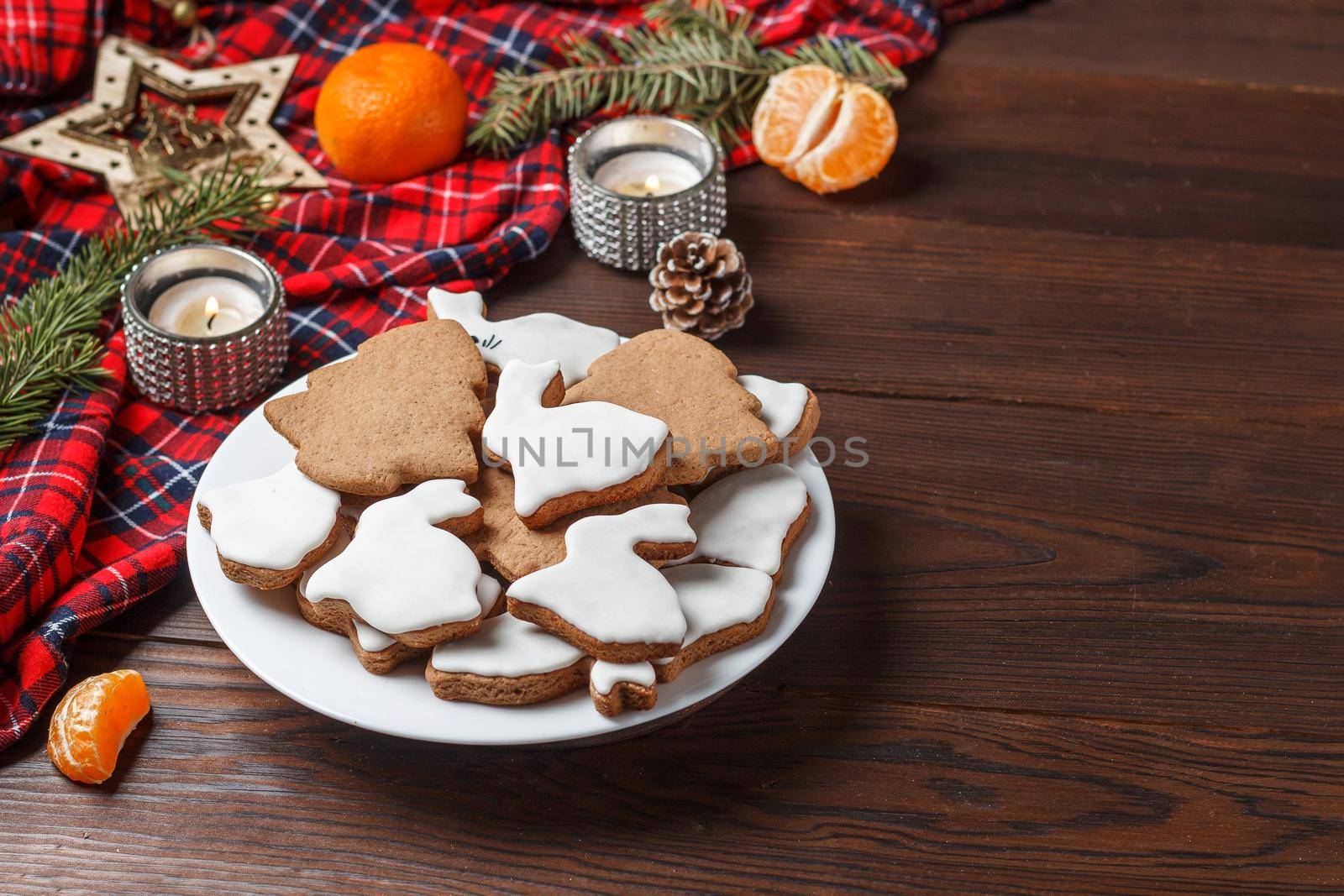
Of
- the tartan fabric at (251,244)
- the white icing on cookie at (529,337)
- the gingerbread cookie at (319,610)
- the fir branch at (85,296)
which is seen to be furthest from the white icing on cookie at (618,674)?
the fir branch at (85,296)

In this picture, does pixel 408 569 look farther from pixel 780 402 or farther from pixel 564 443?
pixel 780 402

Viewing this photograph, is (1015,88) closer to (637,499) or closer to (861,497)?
(861,497)

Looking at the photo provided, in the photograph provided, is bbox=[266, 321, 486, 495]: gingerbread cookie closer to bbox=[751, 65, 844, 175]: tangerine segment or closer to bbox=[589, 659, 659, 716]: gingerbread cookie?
bbox=[589, 659, 659, 716]: gingerbread cookie

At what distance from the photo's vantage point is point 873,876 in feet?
3.49

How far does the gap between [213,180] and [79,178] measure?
29cm

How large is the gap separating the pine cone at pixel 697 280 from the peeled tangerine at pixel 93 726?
2.46 ft

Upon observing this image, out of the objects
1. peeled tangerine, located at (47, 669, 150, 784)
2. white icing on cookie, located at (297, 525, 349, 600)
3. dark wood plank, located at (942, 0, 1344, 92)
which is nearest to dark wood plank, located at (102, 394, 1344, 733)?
peeled tangerine, located at (47, 669, 150, 784)

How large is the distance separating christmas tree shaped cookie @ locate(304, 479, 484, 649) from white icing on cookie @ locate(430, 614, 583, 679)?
0.04 feet

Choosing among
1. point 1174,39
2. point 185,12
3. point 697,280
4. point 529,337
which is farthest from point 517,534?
point 1174,39

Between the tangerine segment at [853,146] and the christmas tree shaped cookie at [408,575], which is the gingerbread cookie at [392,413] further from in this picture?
the tangerine segment at [853,146]

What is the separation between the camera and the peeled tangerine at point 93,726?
3.54 ft

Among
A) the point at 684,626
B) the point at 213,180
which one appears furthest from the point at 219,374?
the point at 684,626

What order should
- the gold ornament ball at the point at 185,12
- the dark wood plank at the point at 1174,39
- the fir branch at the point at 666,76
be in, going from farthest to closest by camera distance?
the dark wood plank at the point at 1174,39 → the gold ornament ball at the point at 185,12 → the fir branch at the point at 666,76

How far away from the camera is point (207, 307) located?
1.43 metres
